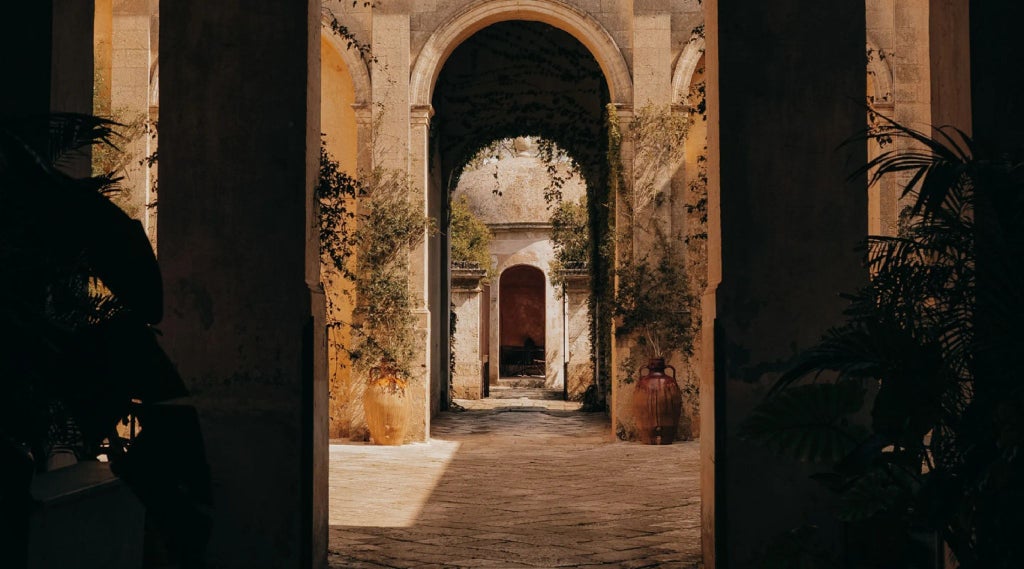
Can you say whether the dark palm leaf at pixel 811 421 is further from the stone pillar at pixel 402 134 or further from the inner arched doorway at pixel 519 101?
the inner arched doorway at pixel 519 101

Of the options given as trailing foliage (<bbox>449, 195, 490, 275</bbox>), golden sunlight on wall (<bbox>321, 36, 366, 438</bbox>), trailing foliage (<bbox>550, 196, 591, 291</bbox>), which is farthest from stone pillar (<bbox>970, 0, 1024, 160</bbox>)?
trailing foliage (<bbox>449, 195, 490, 275</bbox>)

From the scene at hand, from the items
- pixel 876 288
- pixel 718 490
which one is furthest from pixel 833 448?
pixel 718 490

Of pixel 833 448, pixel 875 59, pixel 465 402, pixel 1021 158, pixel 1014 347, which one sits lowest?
pixel 465 402

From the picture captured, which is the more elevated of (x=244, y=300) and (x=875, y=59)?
(x=875, y=59)

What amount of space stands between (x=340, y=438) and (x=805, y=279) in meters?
8.52

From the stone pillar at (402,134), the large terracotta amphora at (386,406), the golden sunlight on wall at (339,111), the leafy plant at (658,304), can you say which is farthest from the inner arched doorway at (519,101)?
the large terracotta amphora at (386,406)

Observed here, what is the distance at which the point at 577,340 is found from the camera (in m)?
20.1

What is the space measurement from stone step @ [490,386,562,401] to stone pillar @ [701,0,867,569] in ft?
53.2

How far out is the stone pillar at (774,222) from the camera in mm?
4777

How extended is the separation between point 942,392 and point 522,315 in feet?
94.7

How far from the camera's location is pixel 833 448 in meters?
3.22

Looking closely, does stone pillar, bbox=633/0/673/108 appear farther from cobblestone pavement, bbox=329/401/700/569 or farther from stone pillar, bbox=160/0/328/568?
stone pillar, bbox=160/0/328/568

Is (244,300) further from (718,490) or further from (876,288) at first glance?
(876,288)

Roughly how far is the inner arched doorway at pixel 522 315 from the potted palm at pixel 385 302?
19610 millimetres
